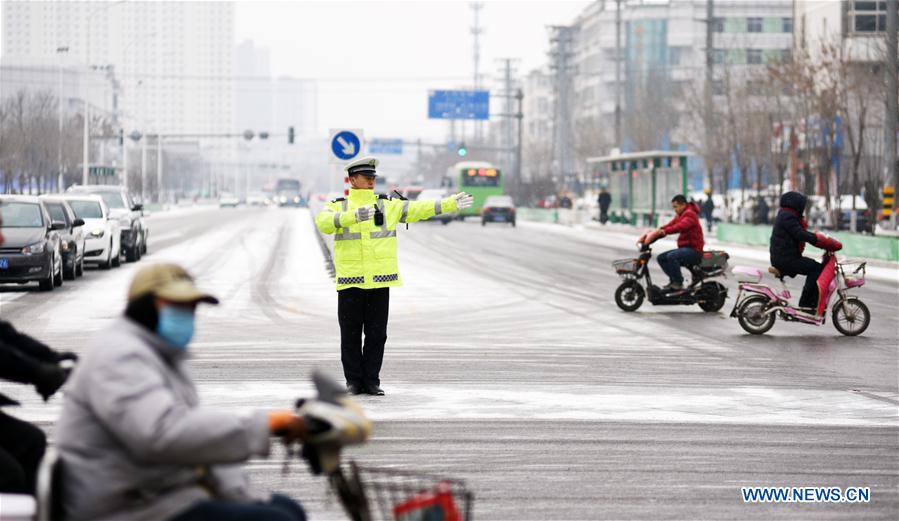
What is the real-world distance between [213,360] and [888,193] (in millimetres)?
33012

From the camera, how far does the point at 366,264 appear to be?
41.5 feet

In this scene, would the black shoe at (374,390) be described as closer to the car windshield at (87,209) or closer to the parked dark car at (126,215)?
the car windshield at (87,209)

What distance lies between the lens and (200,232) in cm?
6356

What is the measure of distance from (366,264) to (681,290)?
10.8m

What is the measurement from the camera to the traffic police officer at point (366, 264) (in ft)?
41.4

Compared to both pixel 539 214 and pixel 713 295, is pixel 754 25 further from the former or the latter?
pixel 713 295

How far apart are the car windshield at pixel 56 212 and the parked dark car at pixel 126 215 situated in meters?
5.73

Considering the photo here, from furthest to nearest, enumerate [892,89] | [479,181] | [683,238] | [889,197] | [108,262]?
[479,181]
[889,197]
[892,89]
[108,262]
[683,238]

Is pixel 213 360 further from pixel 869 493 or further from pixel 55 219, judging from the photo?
pixel 55 219

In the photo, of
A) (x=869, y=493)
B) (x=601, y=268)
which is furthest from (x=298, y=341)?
(x=601, y=268)

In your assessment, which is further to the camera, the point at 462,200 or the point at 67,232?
the point at 67,232

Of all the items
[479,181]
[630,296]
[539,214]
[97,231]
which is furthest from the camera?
[539,214]

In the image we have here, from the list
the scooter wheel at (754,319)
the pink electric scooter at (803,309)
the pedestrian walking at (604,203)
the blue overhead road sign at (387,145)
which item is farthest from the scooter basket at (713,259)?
the blue overhead road sign at (387,145)

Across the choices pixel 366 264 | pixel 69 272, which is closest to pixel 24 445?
pixel 366 264
